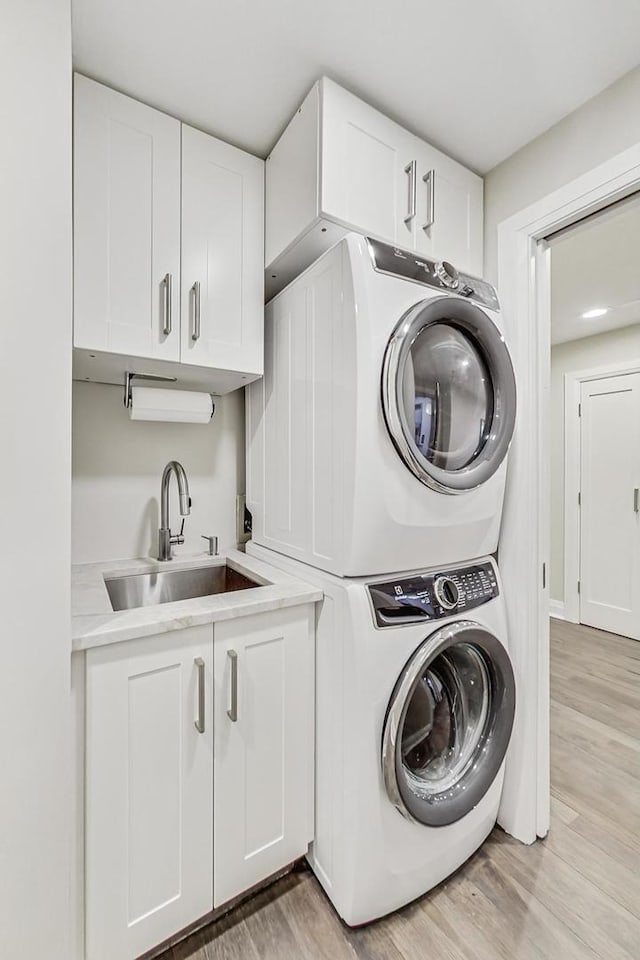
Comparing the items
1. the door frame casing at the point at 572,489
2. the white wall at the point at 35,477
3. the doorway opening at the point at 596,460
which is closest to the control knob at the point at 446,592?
the white wall at the point at 35,477

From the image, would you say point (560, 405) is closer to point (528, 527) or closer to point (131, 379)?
point (528, 527)

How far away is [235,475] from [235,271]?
0.86 metres

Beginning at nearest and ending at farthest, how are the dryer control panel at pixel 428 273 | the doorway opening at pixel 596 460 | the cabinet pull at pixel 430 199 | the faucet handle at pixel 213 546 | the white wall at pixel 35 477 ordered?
the white wall at pixel 35 477, the dryer control panel at pixel 428 273, the cabinet pull at pixel 430 199, the faucet handle at pixel 213 546, the doorway opening at pixel 596 460

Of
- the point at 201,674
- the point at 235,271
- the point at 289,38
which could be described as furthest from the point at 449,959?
the point at 289,38

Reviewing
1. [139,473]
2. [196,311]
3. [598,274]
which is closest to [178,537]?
[139,473]

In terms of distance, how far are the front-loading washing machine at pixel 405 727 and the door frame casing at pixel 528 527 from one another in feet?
0.33

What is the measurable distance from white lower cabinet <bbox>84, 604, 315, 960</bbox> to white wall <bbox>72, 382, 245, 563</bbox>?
2.53 ft

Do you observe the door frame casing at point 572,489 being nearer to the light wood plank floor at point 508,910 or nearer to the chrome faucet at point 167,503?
the light wood plank floor at point 508,910

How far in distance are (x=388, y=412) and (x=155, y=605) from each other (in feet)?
2.87

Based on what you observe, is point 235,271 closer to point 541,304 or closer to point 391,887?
point 541,304

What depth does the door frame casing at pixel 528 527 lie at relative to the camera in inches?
60.0

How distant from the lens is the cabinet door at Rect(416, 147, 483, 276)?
1479 mm

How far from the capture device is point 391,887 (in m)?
1.23

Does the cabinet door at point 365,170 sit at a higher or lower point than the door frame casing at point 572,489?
higher
